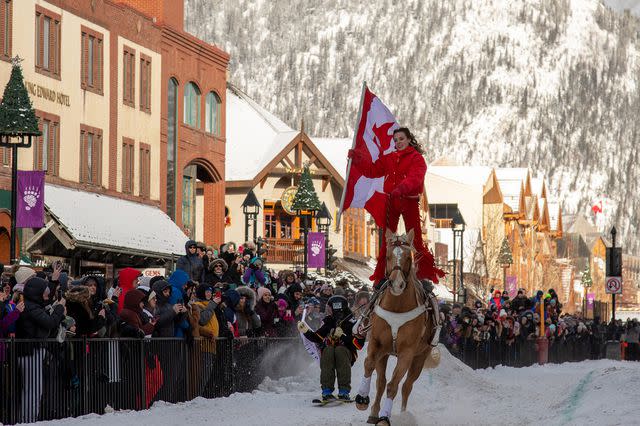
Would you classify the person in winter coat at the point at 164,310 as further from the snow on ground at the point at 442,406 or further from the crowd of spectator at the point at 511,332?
the crowd of spectator at the point at 511,332

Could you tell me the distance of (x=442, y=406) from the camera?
20.8m

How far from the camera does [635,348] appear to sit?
5712cm

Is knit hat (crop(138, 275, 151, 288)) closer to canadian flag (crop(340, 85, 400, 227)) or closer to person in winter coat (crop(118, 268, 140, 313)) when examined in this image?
person in winter coat (crop(118, 268, 140, 313))

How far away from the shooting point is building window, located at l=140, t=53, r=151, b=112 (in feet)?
155

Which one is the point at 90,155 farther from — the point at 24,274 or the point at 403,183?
the point at 403,183

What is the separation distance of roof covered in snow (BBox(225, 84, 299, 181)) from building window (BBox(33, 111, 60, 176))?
2376 centimetres

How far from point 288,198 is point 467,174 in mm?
42819

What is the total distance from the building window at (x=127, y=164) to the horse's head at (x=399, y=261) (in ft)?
98.8

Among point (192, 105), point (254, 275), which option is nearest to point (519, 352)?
point (192, 105)

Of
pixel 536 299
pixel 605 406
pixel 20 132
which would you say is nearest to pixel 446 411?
pixel 605 406

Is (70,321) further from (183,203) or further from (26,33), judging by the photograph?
(183,203)

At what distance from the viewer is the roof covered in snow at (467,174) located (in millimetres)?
105000

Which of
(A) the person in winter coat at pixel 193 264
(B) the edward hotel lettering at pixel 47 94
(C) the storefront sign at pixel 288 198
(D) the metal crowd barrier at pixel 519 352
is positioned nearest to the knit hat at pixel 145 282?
(A) the person in winter coat at pixel 193 264

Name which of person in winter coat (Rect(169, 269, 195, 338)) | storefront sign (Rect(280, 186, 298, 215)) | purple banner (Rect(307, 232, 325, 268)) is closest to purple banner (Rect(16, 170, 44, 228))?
person in winter coat (Rect(169, 269, 195, 338))
